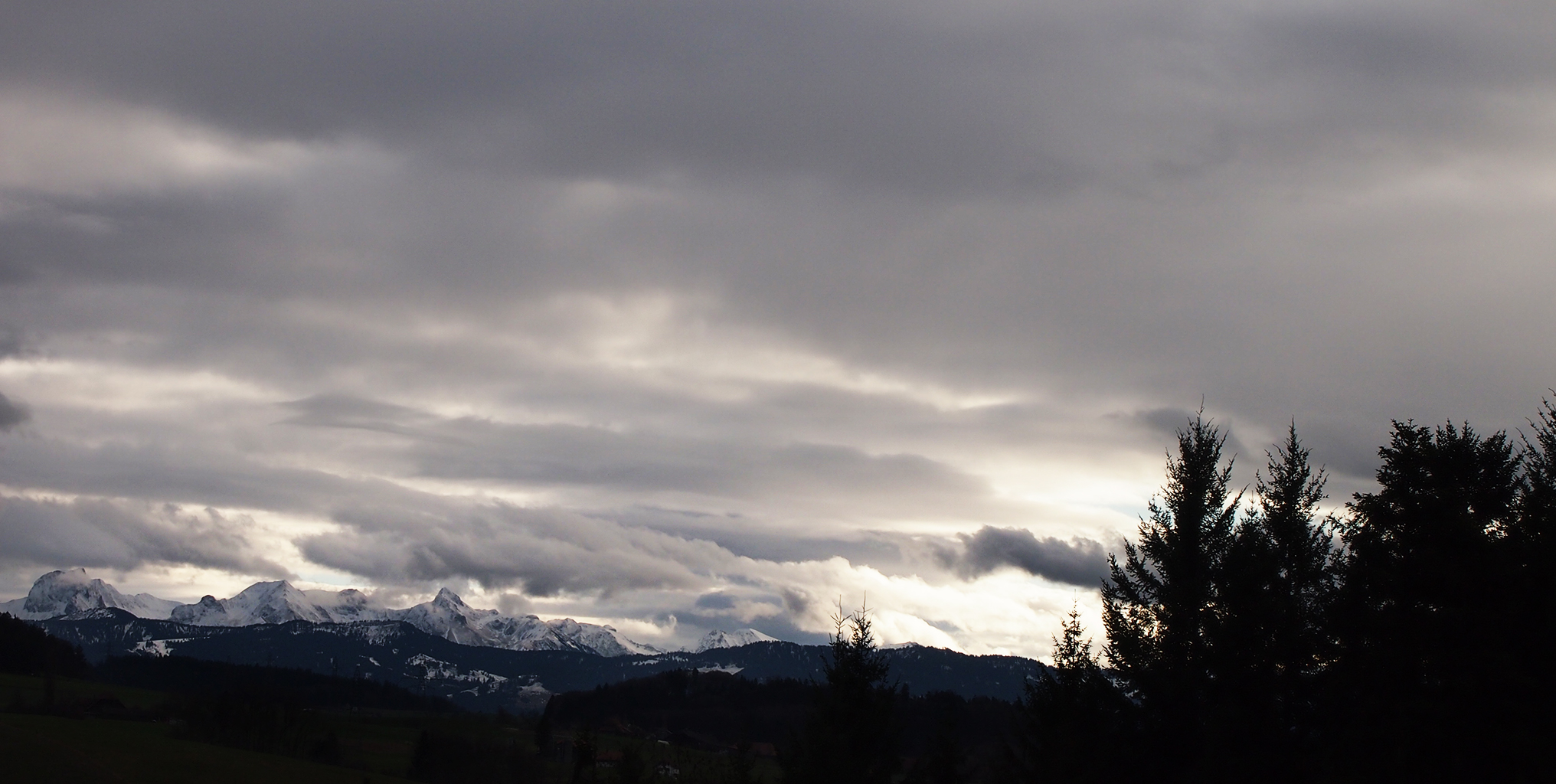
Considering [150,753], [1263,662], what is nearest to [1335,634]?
[1263,662]

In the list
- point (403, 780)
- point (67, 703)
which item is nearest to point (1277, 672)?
point (403, 780)

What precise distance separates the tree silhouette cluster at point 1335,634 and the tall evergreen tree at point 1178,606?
65 millimetres

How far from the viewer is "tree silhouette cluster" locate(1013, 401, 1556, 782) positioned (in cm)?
2509

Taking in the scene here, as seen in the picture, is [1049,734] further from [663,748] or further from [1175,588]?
[663,748]

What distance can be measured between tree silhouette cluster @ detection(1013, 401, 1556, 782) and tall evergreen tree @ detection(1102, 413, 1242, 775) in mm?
65

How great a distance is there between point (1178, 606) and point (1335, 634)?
4333mm

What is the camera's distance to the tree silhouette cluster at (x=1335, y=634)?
25.1m

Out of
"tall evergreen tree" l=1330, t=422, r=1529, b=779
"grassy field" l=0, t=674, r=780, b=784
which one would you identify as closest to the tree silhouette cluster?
"tall evergreen tree" l=1330, t=422, r=1529, b=779

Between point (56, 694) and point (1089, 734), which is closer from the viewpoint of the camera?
point (1089, 734)

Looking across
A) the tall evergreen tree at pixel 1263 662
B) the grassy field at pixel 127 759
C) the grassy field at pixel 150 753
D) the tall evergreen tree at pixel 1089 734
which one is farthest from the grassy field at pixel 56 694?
the tall evergreen tree at pixel 1263 662

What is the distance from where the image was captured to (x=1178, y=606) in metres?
32.4

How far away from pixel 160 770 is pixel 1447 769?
10547cm

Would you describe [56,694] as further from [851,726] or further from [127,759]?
[851,726]

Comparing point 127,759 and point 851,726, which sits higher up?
point 851,726
